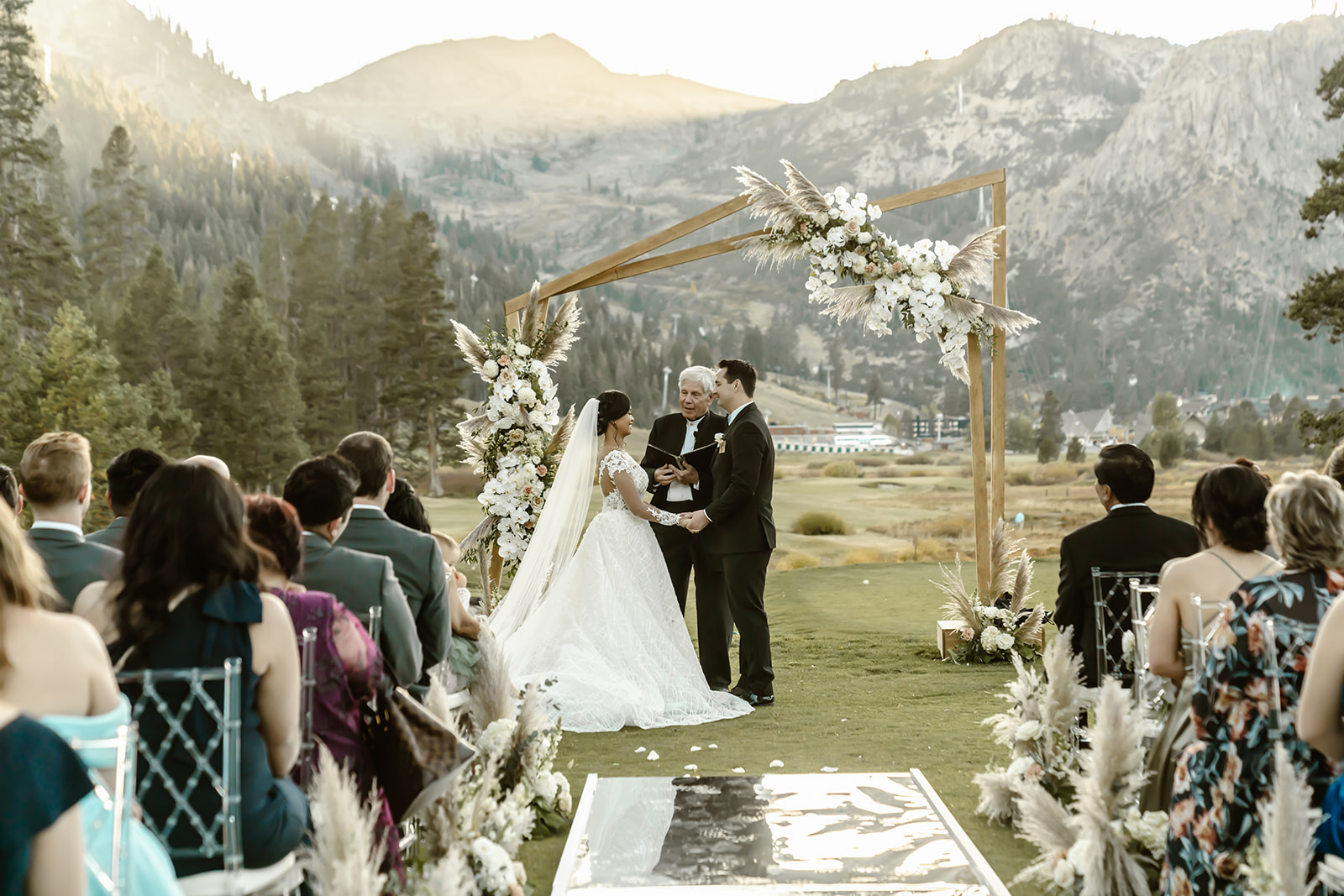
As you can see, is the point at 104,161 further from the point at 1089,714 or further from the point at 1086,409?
the point at 1089,714

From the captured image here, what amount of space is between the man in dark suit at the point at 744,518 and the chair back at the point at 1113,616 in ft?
7.83

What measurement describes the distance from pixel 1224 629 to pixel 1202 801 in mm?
449

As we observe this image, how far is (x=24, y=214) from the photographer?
2386 cm

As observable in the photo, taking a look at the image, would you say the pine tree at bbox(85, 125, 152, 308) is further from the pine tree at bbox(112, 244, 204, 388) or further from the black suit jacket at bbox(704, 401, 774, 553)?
the black suit jacket at bbox(704, 401, 774, 553)

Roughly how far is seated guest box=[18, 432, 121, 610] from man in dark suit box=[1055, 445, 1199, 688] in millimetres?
3508

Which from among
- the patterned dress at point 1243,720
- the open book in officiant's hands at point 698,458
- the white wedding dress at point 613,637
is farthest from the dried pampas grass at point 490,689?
the open book in officiant's hands at point 698,458

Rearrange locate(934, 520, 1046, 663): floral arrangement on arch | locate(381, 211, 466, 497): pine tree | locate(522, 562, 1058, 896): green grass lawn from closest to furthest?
locate(522, 562, 1058, 896): green grass lawn
locate(934, 520, 1046, 663): floral arrangement on arch
locate(381, 211, 466, 497): pine tree

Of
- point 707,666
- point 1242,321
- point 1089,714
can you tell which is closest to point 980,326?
point 707,666

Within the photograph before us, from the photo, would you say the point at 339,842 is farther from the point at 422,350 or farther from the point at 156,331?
the point at 156,331

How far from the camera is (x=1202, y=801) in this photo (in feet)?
8.77

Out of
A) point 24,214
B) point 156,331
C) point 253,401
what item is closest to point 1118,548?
point 24,214

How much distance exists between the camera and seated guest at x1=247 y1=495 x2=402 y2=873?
8.77 feet

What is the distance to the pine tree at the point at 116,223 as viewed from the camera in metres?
32.3

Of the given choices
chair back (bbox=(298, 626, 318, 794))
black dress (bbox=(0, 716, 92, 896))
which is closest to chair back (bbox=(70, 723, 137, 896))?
black dress (bbox=(0, 716, 92, 896))
